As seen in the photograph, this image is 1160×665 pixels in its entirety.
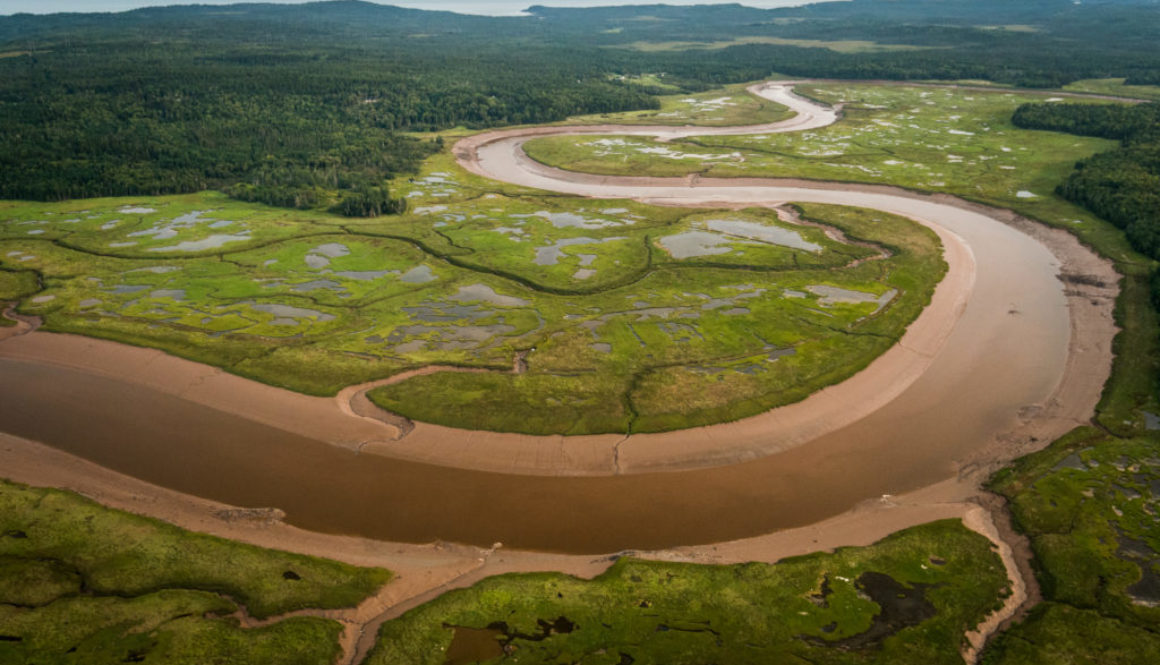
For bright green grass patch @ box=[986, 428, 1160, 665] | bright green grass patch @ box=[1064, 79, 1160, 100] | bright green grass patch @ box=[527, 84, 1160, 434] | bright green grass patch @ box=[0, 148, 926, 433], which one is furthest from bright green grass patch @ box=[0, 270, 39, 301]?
bright green grass patch @ box=[1064, 79, 1160, 100]

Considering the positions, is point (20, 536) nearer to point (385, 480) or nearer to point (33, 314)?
point (385, 480)

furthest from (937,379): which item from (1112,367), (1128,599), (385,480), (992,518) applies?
(385,480)

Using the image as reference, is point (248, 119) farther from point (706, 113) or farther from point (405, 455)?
point (405, 455)

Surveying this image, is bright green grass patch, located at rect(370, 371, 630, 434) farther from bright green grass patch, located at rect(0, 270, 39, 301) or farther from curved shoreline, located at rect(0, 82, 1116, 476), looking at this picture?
bright green grass patch, located at rect(0, 270, 39, 301)

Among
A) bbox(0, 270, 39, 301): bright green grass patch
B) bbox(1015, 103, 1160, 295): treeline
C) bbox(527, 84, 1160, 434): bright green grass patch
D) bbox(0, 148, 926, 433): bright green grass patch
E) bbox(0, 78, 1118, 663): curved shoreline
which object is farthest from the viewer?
bbox(527, 84, 1160, 434): bright green grass patch

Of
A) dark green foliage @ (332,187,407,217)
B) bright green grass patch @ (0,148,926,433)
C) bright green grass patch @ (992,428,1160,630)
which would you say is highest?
dark green foliage @ (332,187,407,217)

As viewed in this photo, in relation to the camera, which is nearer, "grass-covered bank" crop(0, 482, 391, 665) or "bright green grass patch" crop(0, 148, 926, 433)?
"grass-covered bank" crop(0, 482, 391, 665)

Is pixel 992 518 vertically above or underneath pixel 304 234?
underneath
